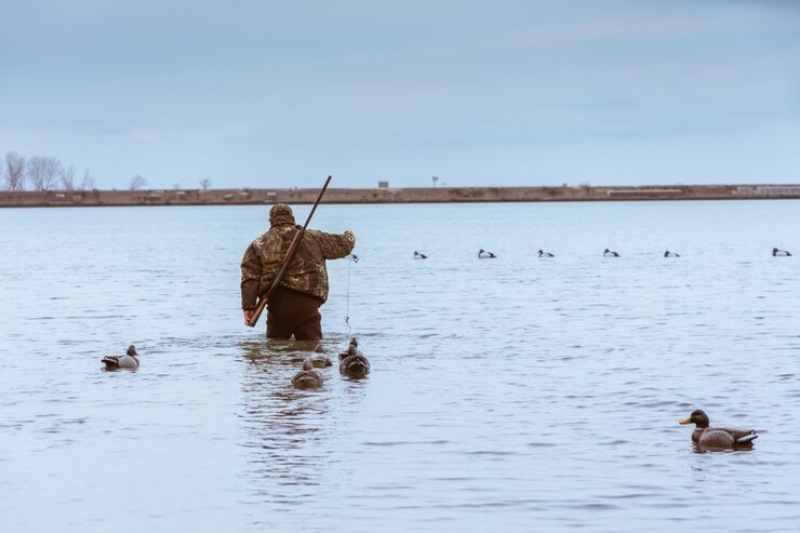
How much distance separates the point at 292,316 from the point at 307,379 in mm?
4529

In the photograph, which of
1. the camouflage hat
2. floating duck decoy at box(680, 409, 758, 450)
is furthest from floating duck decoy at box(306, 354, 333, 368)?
floating duck decoy at box(680, 409, 758, 450)

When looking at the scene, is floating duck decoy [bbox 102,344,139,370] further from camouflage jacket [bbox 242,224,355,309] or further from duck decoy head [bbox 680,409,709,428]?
duck decoy head [bbox 680,409,709,428]

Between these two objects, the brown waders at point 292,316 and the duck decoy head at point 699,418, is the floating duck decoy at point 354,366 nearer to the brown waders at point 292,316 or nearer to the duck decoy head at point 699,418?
the brown waders at point 292,316

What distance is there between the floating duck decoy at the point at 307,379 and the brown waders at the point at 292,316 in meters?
3.85

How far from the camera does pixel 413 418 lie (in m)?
16.8

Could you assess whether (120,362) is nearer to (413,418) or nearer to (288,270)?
(288,270)

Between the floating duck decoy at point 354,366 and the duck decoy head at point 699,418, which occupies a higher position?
the duck decoy head at point 699,418

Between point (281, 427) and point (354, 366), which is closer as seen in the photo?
point (281, 427)

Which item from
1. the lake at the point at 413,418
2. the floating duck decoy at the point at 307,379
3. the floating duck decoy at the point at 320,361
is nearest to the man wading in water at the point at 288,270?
the lake at the point at 413,418

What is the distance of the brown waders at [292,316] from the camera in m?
23.1

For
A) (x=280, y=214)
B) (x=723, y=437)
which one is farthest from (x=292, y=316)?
(x=723, y=437)

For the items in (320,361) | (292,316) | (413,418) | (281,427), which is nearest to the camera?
(281,427)

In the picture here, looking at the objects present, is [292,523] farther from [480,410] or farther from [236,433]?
[480,410]

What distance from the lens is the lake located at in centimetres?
1241
